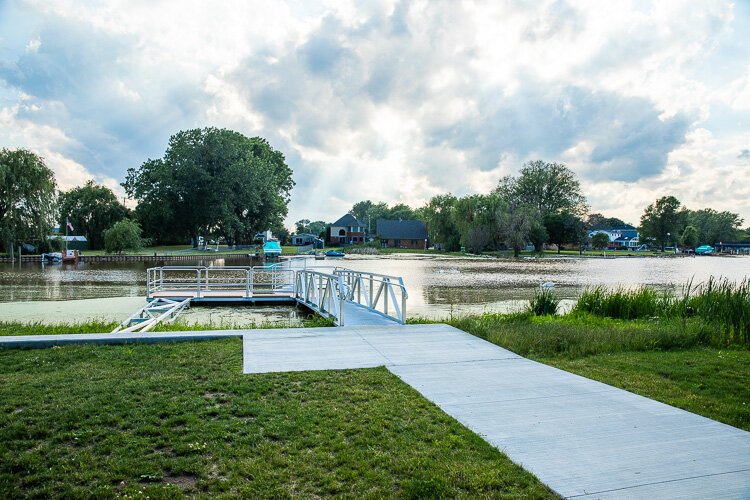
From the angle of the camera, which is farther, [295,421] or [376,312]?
[376,312]

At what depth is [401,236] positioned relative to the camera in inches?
4065

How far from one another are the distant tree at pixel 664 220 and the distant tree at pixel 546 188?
23.0m

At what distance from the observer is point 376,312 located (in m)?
12.8

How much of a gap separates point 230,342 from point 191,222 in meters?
64.7

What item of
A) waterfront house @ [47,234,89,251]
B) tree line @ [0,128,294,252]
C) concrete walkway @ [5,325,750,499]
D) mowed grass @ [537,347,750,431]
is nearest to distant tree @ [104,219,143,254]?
tree line @ [0,128,294,252]

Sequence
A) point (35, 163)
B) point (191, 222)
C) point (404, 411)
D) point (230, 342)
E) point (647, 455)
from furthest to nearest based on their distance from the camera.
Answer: point (191, 222) < point (35, 163) < point (230, 342) < point (404, 411) < point (647, 455)

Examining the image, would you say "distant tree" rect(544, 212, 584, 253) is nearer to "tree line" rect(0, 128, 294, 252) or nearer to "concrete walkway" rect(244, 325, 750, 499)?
"tree line" rect(0, 128, 294, 252)

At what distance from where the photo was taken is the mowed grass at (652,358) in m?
5.82

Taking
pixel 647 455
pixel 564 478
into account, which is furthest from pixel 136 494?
pixel 647 455

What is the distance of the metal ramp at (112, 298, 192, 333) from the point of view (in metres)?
12.4

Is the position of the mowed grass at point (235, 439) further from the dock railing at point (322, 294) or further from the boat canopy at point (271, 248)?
the boat canopy at point (271, 248)

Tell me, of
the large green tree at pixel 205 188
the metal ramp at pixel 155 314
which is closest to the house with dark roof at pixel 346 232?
the large green tree at pixel 205 188

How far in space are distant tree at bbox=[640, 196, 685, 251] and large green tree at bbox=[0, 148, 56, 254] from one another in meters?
108

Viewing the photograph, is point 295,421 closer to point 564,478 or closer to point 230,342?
point 564,478
